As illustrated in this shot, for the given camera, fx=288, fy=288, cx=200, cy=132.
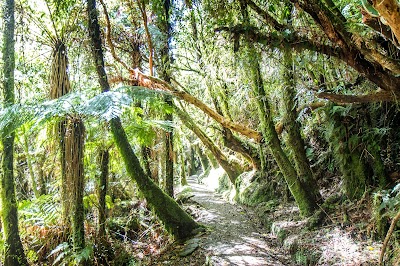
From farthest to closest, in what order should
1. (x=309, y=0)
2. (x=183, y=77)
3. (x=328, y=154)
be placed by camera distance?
(x=183, y=77)
(x=328, y=154)
(x=309, y=0)

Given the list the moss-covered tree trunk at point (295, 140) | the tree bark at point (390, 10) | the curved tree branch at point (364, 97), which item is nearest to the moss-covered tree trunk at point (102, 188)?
the moss-covered tree trunk at point (295, 140)

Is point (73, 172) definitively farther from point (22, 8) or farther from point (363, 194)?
point (363, 194)

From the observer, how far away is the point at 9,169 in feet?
14.8

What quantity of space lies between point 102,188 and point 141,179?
26.5 inches

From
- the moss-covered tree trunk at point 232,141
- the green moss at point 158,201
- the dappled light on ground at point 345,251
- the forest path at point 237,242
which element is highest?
the moss-covered tree trunk at point 232,141

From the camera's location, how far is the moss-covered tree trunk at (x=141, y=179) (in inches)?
177

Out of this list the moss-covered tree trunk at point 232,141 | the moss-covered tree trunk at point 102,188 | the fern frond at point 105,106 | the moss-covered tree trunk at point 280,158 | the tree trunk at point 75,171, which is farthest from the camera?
the moss-covered tree trunk at point 232,141

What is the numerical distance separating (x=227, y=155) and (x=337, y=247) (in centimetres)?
766

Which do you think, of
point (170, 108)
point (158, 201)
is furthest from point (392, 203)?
point (158, 201)

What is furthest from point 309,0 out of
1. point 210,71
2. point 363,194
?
point 210,71

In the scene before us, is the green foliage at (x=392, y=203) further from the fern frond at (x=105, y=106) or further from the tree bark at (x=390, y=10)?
the fern frond at (x=105, y=106)

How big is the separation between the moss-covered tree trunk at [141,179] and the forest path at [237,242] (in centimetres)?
49

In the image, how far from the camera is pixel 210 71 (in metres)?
7.74

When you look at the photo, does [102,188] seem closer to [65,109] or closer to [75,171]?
[75,171]
